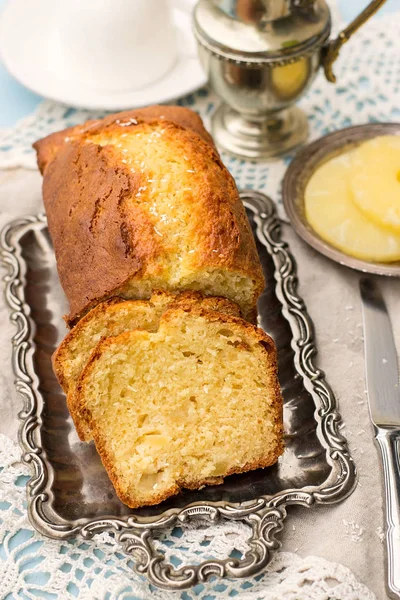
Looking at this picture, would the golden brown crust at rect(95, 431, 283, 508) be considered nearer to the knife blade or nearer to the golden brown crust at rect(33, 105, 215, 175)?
the knife blade

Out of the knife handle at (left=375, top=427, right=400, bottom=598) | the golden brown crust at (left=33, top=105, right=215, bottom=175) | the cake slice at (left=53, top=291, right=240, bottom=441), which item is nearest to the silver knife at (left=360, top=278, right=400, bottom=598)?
the knife handle at (left=375, top=427, right=400, bottom=598)

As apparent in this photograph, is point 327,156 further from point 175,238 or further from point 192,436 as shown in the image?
point 192,436

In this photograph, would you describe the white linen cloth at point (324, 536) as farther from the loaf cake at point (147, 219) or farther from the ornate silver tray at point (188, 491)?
the loaf cake at point (147, 219)

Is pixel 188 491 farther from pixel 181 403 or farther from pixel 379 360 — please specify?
pixel 379 360

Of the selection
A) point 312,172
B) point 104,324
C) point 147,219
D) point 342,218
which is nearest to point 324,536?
point 104,324

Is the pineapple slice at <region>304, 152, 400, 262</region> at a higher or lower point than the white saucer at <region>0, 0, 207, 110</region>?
lower
